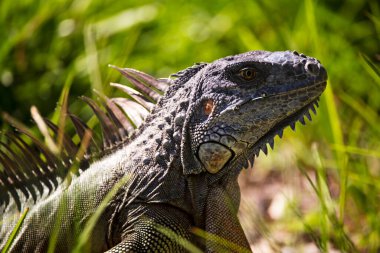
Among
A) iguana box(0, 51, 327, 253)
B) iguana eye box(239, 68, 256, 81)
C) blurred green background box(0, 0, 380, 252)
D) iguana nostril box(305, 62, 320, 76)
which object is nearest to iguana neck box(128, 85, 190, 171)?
iguana box(0, 51, 327, 253)

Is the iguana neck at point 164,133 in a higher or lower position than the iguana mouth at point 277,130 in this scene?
higher

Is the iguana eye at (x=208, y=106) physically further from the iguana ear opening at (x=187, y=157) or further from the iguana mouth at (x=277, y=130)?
the iguana mouth at (x=277, y=130)

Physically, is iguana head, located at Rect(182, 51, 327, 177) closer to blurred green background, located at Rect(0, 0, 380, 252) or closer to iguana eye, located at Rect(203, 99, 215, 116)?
iguana eye, located at Rect(203, 99, 215, 116)

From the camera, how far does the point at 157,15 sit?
6.81 metres

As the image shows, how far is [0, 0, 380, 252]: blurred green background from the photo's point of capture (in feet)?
15.8

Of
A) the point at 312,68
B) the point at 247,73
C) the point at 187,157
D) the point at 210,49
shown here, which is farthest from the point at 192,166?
the point at 210,49

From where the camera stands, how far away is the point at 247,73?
10.8 ft

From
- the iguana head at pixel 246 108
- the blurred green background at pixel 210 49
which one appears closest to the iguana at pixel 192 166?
the iguana head at pixel 246 108

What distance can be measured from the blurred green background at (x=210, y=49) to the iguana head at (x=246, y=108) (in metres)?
1.18

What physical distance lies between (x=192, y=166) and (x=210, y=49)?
3.84m

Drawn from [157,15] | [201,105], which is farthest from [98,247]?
[157,15]

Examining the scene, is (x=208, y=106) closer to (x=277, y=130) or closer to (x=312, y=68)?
(x=277, y=130)

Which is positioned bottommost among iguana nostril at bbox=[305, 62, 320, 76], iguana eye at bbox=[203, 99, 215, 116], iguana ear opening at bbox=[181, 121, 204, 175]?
iguana ear opening at bbox=[181, 121, 204, 175]

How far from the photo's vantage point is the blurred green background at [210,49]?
4.80 m
